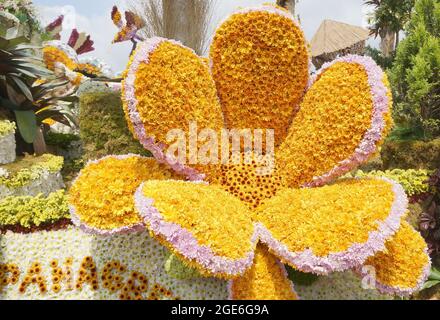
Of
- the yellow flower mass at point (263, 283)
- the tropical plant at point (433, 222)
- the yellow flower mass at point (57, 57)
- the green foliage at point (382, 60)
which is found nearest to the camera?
the yellow flower mass at point (263, 283)

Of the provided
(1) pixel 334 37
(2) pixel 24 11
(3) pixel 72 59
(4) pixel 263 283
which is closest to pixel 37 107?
(4) pixel 263 283

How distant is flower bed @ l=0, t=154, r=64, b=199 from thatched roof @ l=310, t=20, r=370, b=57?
39.9 ft

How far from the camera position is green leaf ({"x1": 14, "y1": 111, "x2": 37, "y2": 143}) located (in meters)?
6.00

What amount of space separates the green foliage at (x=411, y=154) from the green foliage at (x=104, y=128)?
4011mm

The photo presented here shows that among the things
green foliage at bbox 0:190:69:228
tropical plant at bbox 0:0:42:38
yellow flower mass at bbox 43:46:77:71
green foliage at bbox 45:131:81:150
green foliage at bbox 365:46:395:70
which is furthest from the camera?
yellow flower mass at bbox 43:46:77:71

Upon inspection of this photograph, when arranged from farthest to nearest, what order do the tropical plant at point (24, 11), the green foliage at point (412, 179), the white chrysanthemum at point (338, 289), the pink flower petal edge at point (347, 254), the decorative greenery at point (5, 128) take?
1. the tropical plant at point (24, 11)
2. the decorative greenery at point (5, 128)
3. the green foliage at point (412, 179)
4. the white chrysanthemum at point (338, 289)
5. the pink flower petal edge at point (347, 254)

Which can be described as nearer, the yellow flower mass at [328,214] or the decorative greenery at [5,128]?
the yellow flower mass at [328,214]

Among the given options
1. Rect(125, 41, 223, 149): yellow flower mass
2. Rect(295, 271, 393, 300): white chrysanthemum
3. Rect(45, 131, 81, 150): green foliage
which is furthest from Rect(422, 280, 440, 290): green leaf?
Rect(45, 131, 81, 150): green foliage

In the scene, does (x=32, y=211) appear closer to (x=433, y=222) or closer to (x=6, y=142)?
(x=6, y=142)

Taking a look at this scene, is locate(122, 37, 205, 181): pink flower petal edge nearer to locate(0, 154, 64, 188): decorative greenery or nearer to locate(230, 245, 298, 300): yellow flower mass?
locate(230, 245, 298, 300): yellow flower mass

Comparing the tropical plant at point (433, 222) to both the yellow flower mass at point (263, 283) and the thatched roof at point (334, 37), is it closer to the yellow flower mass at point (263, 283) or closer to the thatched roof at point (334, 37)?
the yellow flower mass at point (263, 283)

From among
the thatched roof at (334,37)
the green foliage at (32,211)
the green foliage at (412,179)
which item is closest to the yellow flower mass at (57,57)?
the thatched roof at (334,37)

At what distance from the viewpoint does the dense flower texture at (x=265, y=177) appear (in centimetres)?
223

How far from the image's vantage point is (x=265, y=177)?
291 centimetres
